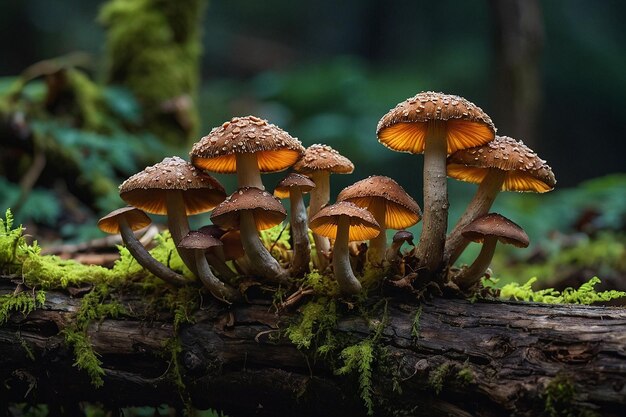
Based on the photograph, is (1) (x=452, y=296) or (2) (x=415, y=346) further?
(1) (x=452, y=296)

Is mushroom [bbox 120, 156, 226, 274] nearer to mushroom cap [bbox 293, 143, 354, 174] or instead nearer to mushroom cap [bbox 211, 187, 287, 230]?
mushroom cap [bbox 211, 187, 287, 230]

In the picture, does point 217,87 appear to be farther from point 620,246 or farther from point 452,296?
point 452,296

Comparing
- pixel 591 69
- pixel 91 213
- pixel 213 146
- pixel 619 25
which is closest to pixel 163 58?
pixel 91 213

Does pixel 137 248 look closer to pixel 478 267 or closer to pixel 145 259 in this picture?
pixel 145 259

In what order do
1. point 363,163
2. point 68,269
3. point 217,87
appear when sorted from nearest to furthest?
1. point 68,269
2. point 363,163
3. point 217,87

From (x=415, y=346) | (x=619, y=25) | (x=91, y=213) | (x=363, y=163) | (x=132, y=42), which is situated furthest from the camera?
(x=619, y=25)

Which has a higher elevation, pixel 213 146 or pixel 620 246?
pixel 620 246

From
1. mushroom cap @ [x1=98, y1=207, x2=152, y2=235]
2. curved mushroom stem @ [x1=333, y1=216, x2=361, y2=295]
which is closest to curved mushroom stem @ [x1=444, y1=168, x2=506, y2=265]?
curved mushroom stem @ [x1=333, y1=216, x2=361, y2=295]

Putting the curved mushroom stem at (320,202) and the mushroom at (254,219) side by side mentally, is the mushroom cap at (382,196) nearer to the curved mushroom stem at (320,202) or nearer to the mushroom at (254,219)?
the curved mushroom stem at (320,202)
